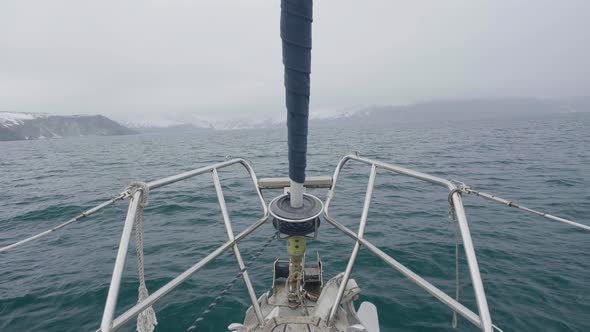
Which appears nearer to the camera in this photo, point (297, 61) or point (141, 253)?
point (297, 61)

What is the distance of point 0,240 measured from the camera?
9562mm

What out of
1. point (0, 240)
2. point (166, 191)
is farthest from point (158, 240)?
point (166, 191)

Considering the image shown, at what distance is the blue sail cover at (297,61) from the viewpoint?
197 cm

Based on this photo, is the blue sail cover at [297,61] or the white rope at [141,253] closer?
the blue sail cover at [297,61]

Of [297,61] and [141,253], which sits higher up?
[297,61]

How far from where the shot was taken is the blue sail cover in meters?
1.97

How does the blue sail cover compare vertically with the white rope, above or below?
above

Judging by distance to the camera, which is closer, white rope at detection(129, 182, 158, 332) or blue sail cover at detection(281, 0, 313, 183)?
blue sail cover at detection(281, 0, 313, 183)

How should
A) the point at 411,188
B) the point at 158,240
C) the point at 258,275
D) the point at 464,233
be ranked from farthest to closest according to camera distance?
the point at 411,188
the point at 158,240
the point at 258,275
the point at 464,233

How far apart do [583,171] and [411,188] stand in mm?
10693

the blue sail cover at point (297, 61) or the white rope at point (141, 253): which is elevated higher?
the blue sail cover at point (297, 61)

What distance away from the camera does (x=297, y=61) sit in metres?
2.12

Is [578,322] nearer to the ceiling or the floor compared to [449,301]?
nearer to the floor

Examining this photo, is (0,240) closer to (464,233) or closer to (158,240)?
(158,240)
